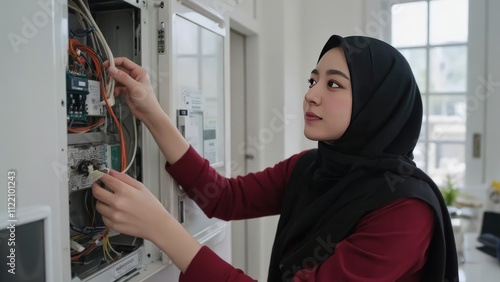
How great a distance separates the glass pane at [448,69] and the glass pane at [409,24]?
138 mm

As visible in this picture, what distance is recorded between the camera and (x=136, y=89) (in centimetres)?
94

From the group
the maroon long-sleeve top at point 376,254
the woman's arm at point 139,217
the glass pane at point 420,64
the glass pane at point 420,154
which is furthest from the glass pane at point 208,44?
the glass pane at point 420,154

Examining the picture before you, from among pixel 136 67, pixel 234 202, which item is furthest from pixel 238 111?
pixel 136 67

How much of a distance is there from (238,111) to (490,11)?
1.70m

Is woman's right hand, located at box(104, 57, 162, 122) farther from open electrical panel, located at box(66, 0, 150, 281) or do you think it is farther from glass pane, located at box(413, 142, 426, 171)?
glass pane, located at box(413, 142, 426, 171)

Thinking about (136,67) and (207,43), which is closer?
(136,67)

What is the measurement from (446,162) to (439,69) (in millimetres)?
639

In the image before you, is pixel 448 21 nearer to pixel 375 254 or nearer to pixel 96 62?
pixel 375 254

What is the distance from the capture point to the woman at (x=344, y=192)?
756 millimetres

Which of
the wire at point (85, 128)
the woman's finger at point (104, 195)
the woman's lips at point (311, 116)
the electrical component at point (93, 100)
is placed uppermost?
the electrical component at point (93, 100)

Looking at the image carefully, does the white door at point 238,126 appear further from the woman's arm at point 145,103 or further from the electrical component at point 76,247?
the electrical component at point 76,247

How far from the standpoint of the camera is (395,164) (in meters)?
0.85

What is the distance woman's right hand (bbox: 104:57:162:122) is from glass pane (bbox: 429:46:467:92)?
2116mm

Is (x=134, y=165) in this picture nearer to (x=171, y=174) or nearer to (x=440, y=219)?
(x=171, y=174)
